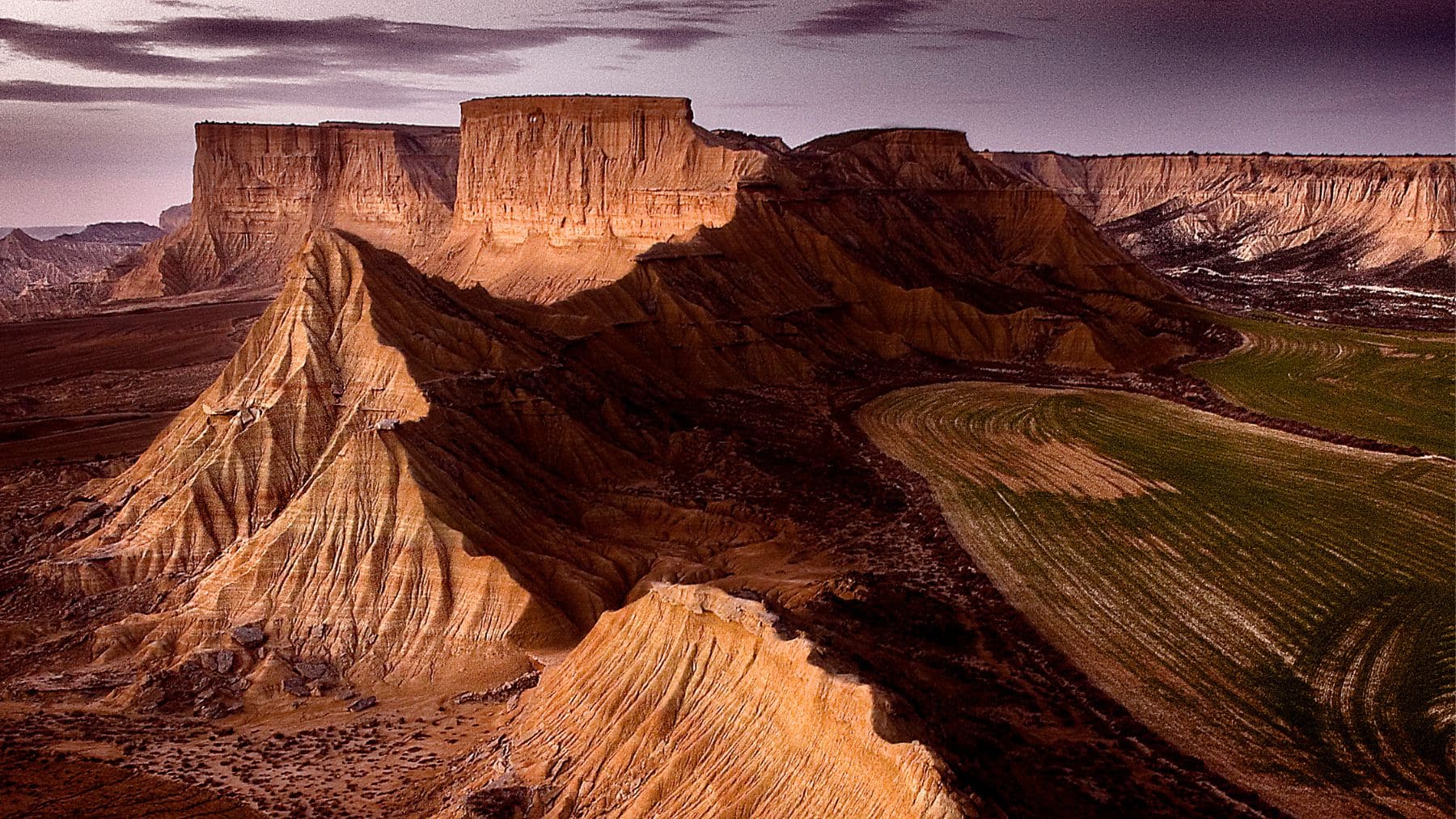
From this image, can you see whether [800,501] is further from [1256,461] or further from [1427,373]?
[1427,373]

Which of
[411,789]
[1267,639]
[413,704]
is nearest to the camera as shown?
[411,789]

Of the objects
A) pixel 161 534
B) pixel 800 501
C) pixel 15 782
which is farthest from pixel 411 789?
pixel 800 501

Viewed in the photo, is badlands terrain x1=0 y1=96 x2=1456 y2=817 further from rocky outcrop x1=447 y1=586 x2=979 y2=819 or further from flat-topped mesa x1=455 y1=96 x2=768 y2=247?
flat-topped mesa x1=455 y1=96 x2=768 y2=247

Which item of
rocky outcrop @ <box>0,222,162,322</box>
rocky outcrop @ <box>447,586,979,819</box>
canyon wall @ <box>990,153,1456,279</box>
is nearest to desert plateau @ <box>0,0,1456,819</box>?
rocky outcrop @ <box>447,586,979,819</box>

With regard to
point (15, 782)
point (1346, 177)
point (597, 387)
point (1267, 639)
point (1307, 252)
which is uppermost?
point (1346, 177)

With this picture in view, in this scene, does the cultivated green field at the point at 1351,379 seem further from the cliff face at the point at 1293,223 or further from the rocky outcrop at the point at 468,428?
the cliff face at the point at 1293,223

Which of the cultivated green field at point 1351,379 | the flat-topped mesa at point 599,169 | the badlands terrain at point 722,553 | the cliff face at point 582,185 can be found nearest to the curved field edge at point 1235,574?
the badlands terrain at point 722,553
